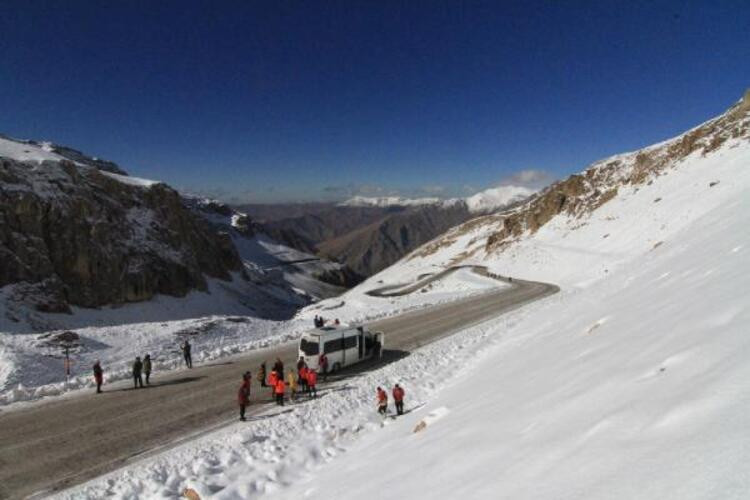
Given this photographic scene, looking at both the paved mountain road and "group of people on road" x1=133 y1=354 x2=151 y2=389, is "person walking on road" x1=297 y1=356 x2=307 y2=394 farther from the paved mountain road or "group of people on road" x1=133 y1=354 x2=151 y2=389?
"group of people on road" x1=133 y1=354 x2=151 y2=389

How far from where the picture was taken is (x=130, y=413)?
51.1 ft

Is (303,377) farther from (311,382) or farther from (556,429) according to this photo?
(556,429)

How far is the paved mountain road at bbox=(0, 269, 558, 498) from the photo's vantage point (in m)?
11.6

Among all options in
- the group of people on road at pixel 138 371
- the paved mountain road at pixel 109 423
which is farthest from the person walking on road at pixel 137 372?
the paved mountain road at pixel 109 423

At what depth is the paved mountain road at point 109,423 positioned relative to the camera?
1157 cm

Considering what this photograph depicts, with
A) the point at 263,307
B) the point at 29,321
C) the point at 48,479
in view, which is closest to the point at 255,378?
the point at 48,479

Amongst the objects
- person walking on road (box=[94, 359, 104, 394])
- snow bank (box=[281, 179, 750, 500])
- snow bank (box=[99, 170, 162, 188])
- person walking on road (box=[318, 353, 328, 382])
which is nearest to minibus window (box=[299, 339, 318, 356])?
person walking on road (box=[318, 353, 328, 382])

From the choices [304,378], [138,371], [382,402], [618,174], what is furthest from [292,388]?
[618,174]

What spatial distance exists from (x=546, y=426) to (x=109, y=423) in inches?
527

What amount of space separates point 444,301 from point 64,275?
137 feet

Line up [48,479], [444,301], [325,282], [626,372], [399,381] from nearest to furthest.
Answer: [626,372], [48,479], [399,381], [444,301], [325,282]

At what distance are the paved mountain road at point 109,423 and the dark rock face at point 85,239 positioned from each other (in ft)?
123

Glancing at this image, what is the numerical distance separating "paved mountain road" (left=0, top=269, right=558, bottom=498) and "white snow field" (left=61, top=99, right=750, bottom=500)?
104cm

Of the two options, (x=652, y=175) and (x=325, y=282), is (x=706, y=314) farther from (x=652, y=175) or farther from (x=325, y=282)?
(x=325, y=282)
